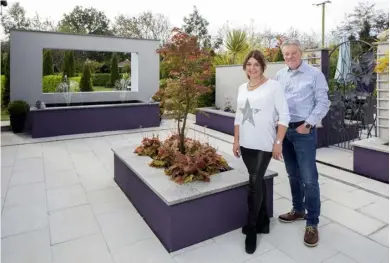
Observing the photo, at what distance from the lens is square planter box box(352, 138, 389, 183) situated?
368 centimetres

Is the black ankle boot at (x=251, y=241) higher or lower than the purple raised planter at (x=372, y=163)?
lower

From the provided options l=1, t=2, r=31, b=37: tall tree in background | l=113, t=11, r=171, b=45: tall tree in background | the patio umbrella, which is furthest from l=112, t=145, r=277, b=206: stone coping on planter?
l=1, t=2, r=31, b=37: tall tree in background

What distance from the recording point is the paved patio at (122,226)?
2.19 m

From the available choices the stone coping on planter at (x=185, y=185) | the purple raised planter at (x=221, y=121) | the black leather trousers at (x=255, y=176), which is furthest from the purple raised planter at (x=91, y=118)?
the black leather trousers at (x=255, y=176)

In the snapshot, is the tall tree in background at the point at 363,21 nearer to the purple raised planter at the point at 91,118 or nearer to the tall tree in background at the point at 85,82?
the tall tree in background at the point at 85,82

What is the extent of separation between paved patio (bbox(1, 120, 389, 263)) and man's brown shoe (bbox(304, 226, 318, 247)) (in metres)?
0.04

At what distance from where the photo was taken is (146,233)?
2.53 m

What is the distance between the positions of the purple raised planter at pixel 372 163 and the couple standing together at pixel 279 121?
6.28 feet

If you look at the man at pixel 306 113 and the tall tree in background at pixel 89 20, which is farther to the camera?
the tall tree in background at pixel 89 20

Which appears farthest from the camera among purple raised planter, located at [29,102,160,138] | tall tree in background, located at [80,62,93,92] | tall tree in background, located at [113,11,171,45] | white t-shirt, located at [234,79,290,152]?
tall tree in background, located at [113,11,171,45]

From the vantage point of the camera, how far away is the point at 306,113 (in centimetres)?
226

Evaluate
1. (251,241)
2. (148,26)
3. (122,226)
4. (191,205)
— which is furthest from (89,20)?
(251,241)

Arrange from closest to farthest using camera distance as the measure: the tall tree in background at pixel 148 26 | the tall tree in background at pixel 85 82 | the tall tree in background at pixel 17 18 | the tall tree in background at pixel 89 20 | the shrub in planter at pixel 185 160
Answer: the shrub in planter at pixel 185 160
the tall tree in background at pixel 85 82
the tall tree in background at pixel 17 18
the tall tree in background at pixel 148 26
the tall tree in background at pixel 89 20

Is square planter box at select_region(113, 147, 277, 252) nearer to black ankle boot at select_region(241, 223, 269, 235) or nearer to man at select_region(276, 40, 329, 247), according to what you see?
black ankle boot at select_region(241, 223, 269, 235)
